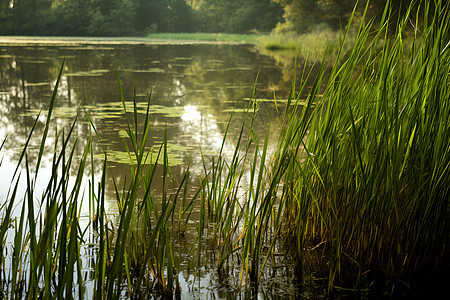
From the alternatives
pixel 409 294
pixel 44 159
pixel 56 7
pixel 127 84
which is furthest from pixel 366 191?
pixel 56 7

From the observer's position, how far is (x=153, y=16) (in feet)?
121

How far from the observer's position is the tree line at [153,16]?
23.5 meters

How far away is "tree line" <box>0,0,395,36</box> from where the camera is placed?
23.5 metres

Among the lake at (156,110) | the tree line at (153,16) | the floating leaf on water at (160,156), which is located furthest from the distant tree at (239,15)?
the floating leaf on water at (160,156)

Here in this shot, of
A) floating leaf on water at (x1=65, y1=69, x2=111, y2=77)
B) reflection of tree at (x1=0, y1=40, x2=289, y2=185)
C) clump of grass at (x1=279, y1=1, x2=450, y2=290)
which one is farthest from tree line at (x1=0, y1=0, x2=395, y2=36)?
clump of grass at (x1=279, y1=1, x2=450, y2=290)

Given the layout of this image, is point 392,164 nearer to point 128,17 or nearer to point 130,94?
point 130,94

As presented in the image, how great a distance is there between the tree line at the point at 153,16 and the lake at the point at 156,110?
9762 mm

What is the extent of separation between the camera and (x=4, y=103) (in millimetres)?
5402

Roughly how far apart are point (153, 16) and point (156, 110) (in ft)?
109

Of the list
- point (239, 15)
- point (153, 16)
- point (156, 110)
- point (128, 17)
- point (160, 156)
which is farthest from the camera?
point (239, 15)

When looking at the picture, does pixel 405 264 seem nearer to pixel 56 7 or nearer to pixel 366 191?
pixel 366 191

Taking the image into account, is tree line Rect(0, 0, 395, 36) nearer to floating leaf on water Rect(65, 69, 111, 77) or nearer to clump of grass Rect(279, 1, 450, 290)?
floating leaf on water Rect(65, 69, 111, 77)

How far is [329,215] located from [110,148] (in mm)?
2106

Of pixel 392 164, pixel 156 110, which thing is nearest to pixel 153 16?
pixel 156 110
